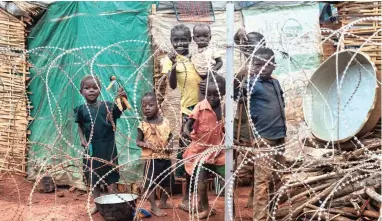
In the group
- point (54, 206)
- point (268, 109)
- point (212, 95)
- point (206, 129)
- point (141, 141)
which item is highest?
point (212, 95)

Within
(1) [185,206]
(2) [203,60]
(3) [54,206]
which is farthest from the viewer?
(2) [203,60]

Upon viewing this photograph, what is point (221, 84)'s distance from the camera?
16.6ft

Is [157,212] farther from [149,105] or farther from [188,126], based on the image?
[149,105]

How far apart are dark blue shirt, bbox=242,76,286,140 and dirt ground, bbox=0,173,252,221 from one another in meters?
0.70

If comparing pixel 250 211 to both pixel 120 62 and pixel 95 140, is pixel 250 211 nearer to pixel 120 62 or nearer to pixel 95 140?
pixel 95 140

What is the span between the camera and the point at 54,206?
18.9ft

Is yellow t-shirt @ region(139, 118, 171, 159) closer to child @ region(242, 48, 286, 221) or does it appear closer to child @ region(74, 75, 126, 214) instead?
child @ region(74, 75, 126, 214)

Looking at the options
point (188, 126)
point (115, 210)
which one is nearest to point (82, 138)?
point (115, 210)

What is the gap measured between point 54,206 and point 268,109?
2.93m

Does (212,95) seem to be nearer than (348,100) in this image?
No

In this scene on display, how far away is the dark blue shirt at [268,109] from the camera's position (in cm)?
451

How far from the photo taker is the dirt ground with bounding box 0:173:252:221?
5277 millimetres

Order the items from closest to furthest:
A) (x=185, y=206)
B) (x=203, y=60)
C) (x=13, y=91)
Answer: (x=185, y=206)
(x=203, y=60)
(x=13, y=91)

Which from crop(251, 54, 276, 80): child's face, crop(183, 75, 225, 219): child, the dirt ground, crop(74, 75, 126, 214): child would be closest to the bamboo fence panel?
the dirt ground
